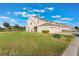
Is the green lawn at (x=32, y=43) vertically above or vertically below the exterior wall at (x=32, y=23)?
below

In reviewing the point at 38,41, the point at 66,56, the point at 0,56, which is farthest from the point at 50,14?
the point at 0,56

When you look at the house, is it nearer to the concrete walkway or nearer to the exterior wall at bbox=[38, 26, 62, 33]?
the exterior wall at bbox=[38, 26, 62, 33]

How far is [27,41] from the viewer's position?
2.02 metres

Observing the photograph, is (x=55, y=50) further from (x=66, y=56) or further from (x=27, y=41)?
(x=27, y=41)

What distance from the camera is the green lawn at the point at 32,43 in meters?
2.01

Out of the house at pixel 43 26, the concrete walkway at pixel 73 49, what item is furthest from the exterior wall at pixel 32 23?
the concrete walkway at pixel 73 49

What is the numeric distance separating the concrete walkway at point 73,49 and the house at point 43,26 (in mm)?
122

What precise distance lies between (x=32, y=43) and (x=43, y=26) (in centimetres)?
17

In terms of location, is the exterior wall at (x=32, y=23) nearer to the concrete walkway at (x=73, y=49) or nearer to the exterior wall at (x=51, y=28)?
the exterior wall at (x=51, y=28)

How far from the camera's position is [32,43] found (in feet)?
6.61

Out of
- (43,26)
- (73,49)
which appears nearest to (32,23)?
(43,26)

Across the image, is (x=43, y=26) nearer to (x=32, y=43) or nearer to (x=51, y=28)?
(x=51, y=28)

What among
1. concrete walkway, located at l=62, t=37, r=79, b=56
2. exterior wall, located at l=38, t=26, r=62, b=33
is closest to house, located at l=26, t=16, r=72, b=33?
exterior wall, located at l=38, t=26, r=62, b=33

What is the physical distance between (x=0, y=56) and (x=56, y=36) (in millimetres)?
505
